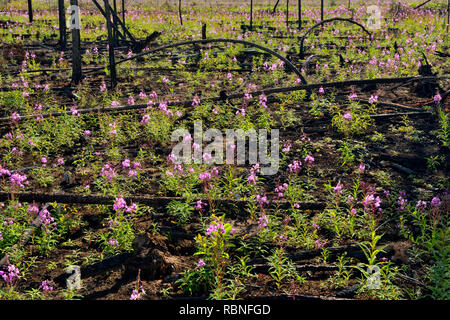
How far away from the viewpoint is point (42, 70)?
12.5 m

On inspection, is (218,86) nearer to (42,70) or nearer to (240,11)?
(42,70)

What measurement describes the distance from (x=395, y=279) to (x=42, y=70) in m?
11.5

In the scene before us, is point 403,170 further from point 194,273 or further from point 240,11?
point 240,11

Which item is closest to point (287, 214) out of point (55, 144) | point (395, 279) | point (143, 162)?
point (395, 279)

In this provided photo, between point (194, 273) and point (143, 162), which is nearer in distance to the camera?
point (194, 273)

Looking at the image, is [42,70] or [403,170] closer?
[403,170]

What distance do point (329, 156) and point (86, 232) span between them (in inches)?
169
